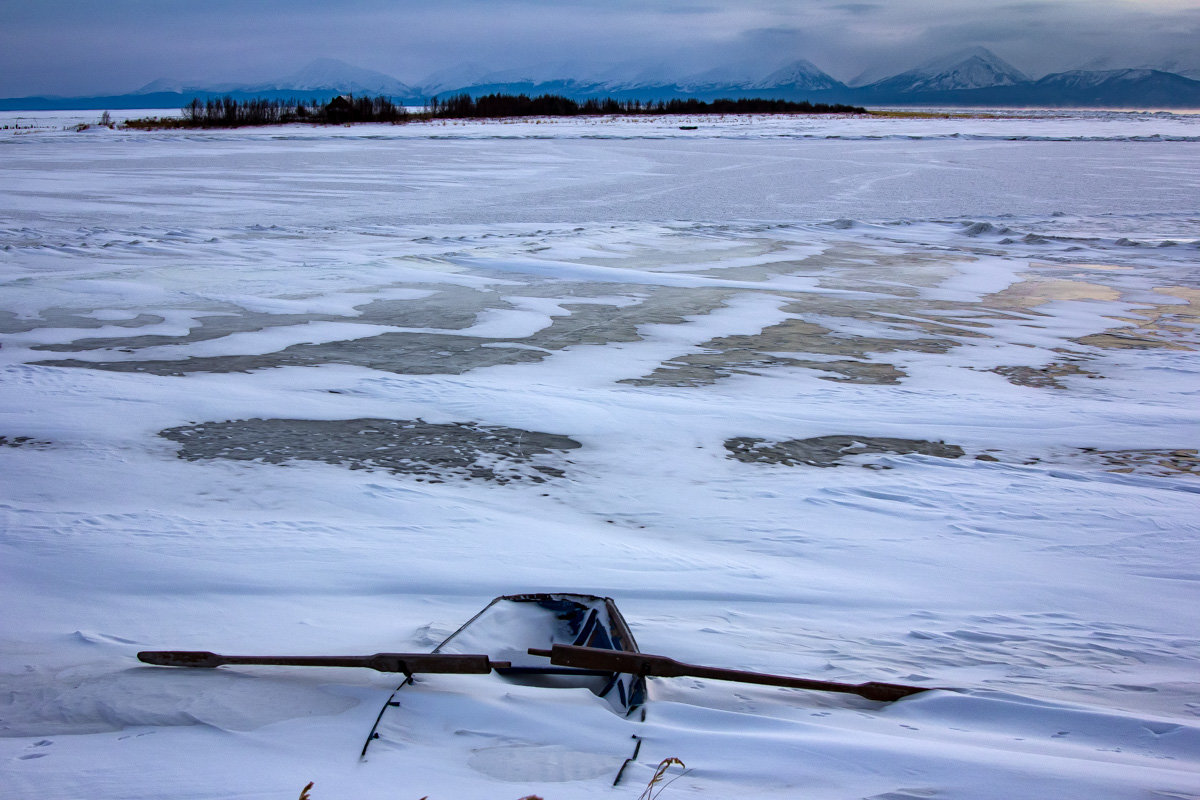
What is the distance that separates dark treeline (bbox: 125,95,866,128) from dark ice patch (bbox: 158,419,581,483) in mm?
25933

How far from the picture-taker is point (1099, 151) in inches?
719

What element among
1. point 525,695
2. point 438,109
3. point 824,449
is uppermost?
point 438,109

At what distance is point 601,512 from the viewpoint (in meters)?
2.39

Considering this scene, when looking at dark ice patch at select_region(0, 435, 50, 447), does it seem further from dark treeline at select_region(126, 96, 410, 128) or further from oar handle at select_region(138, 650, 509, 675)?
dark treeline at select_region(126, 96, 410, 128)

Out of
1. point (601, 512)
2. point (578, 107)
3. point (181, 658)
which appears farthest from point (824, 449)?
point (578, 107)

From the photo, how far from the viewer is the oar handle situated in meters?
1.52

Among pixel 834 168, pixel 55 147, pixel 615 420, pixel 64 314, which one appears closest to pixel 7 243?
pixel 64 314

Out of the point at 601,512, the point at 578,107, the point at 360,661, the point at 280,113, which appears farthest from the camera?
the point at 578,107

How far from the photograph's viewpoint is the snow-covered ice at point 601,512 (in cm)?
144

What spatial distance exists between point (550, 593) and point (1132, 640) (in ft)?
4.27

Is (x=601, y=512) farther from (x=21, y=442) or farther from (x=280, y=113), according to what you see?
(x=280, y=113)

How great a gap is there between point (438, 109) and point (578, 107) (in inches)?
246

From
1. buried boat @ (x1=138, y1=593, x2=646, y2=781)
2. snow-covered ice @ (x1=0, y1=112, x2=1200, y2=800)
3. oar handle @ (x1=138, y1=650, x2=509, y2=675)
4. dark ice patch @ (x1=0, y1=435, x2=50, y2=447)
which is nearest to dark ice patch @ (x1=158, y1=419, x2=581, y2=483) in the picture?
snow-covered ice @ (x1=0, y1=112, x2=1200, y2=800)

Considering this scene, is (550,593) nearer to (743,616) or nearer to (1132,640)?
(743,616)
